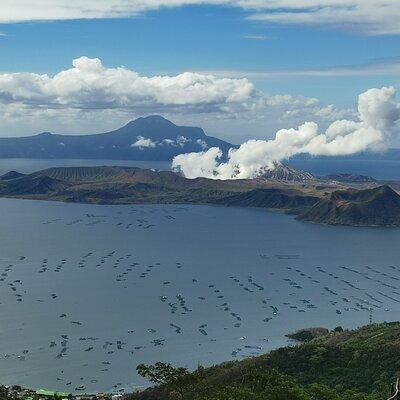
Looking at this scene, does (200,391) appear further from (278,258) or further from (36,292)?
(278,258)

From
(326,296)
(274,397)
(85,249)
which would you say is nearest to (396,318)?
(326,296)

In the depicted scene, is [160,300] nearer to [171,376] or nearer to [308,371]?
[308,371]

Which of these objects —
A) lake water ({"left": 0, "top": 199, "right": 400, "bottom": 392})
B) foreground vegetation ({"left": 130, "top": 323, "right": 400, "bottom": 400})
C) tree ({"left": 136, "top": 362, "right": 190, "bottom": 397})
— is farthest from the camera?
lake water ({"left": 0, "top": 199, "right": 400, "bottom": 392})

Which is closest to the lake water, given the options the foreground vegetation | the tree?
the foreground vegetation

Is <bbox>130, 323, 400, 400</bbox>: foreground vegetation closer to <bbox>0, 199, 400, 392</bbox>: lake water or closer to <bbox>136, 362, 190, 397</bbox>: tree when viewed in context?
<bbox>136, 362, 190, 397</bbox>: tree

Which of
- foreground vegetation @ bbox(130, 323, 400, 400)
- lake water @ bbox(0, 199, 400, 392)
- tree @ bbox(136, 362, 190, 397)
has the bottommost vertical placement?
lake water @ bbox(0, 199, 400, 392)

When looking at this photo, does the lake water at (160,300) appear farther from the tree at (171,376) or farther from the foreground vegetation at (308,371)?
the tree at (171,376)
